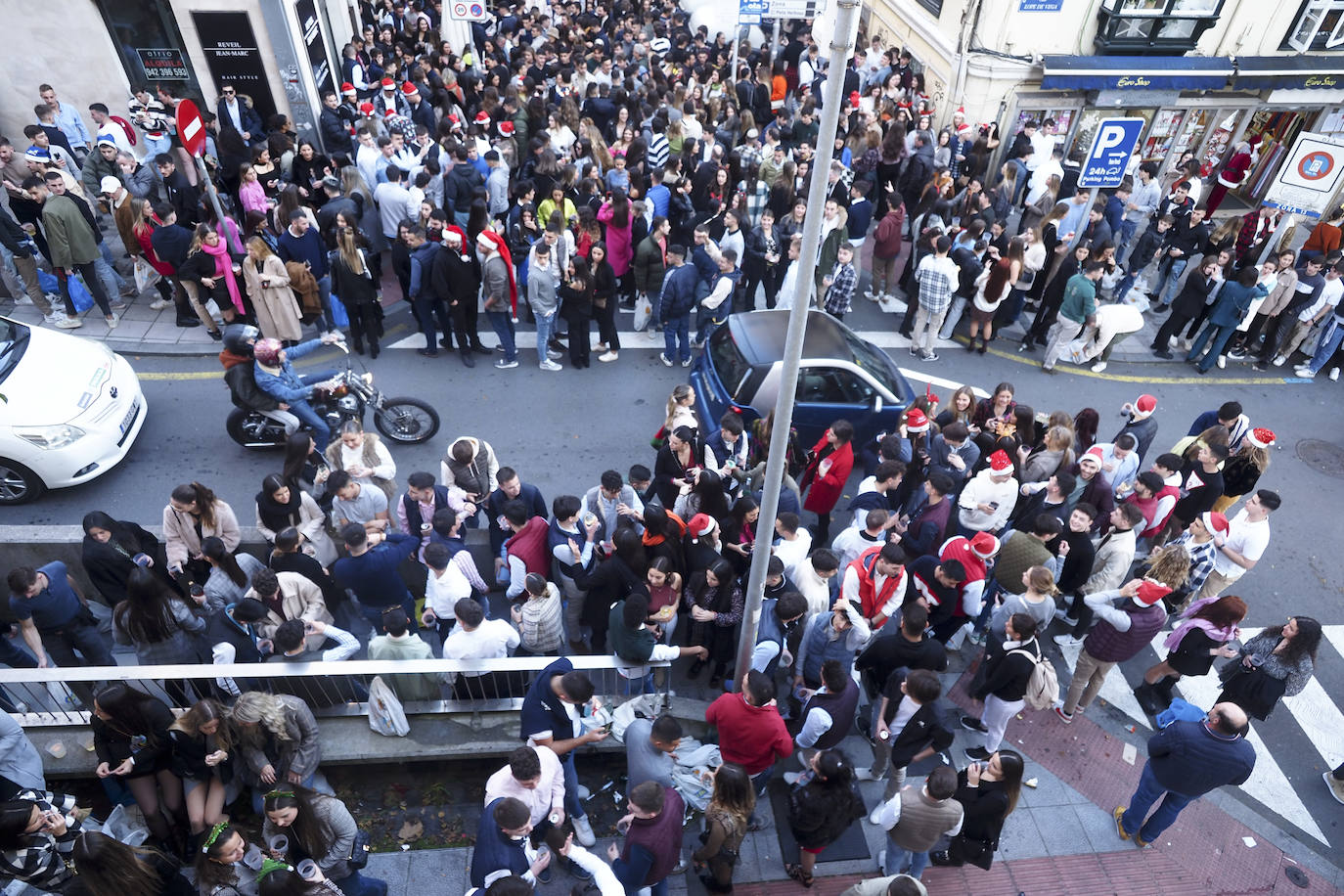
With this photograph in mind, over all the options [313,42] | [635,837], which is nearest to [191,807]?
[635,837]

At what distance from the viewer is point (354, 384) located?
28.3 ft

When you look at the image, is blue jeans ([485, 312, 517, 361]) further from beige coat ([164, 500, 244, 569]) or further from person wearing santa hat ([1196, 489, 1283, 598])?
person wearing santa hat ([1196, 489, 1283, 598])

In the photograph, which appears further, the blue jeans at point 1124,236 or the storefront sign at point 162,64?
the storefront sign at point 162,64

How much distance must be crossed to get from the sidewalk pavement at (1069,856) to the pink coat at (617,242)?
273 inches

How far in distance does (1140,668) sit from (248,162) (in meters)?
13.5

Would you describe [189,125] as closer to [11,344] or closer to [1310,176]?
[11,344]

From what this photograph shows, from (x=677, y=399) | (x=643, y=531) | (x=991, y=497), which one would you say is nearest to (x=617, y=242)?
(x=677, y=399)

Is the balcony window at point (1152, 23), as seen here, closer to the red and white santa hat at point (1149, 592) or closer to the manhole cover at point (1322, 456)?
the manhole cover at point (1322, 456)

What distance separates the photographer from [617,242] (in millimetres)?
11031

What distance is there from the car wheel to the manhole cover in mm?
14396

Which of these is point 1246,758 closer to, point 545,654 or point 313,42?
point 545,654

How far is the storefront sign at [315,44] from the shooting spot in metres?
15.2

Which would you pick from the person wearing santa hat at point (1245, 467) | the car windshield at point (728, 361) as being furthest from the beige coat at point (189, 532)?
the person wearing santa hat at point (1245, 467)

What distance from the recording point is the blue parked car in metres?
8.73
